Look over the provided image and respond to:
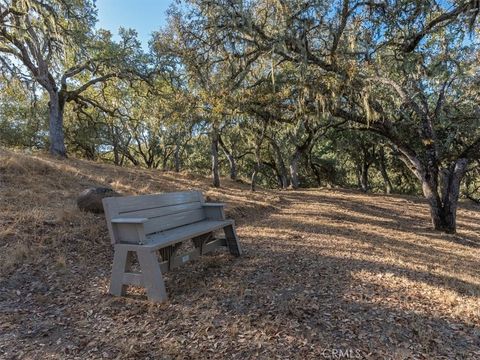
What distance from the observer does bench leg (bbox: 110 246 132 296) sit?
10.1 feet

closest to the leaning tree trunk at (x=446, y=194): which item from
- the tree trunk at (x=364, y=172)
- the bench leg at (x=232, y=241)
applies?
the bench leg at (x=232, y=241)

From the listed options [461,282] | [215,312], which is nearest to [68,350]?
[215,312]

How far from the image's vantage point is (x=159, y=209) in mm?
3645

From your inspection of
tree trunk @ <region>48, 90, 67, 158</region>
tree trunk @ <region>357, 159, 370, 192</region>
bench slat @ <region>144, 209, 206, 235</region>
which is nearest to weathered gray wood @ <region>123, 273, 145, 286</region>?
bench slat @ <region>144, 209, 206, 235</region>

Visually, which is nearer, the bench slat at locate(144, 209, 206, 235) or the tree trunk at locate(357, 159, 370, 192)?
the bench slat at locate(144, 209, 206, 235)

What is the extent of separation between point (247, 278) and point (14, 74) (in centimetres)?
1043

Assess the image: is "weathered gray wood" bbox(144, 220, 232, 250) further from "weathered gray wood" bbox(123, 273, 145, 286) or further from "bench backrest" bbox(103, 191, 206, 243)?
"weathered gray wood" bbox(123, 273, 145, 286)

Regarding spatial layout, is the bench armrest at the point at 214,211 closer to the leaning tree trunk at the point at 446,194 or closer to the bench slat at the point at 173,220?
the bench slat at the point at 173,220

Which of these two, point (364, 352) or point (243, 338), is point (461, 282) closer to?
point (364, 352)

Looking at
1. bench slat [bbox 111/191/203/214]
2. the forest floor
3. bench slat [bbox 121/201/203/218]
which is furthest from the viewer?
bench slat [bbox 121/201/203/218]

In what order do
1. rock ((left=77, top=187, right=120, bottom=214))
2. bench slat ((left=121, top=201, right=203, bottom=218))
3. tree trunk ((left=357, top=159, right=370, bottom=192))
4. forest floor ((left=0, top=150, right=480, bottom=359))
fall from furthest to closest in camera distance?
tree trunk ((left=357, top=159, right=370, bottom=192)) < rock ((left=77, top=187, right=120, bottom=214)) < bench slat ((left=121, top=201, right=203, bottom=218)) < forest floor ((left=0, top=150, right=480, bottom=359))

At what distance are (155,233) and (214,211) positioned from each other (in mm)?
1117

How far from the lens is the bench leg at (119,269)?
3064 millimetres

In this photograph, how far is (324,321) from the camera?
8.61ft
